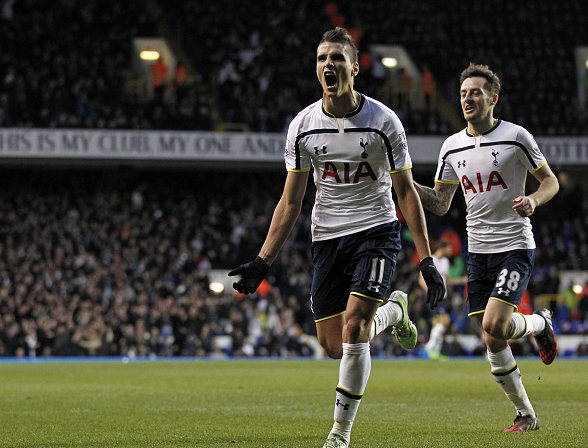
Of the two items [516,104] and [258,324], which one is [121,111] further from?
[516,104]

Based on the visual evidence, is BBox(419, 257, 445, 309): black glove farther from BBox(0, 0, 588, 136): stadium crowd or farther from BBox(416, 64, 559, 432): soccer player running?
BBox(0, 0, 588, 136): stadium crowd

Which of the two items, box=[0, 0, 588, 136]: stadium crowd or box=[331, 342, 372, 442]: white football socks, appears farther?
box=[0, 0, 588, 136]: stadium crowd

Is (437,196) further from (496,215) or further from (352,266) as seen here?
(352,266)

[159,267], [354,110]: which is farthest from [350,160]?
[159,267]

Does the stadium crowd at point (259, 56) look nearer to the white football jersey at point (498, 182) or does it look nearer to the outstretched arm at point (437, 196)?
the outstretched arm at point (437, 196)

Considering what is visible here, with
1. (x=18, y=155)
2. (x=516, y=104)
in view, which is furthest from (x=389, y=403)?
(x=516, y=104)

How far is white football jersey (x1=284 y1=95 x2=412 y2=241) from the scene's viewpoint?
667 centimetres

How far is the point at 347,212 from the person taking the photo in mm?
6828

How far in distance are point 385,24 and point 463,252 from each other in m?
9.04

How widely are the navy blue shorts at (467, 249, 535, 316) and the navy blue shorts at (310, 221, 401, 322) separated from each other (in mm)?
1418

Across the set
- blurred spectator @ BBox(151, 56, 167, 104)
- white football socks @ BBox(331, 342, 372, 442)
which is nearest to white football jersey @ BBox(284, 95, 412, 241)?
white football socks @ BBox(331, 342, 372, 442)

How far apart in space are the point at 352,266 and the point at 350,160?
2.23 feet

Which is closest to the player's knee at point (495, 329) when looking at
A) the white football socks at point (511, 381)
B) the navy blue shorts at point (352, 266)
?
the white football socks at point (511, 381)

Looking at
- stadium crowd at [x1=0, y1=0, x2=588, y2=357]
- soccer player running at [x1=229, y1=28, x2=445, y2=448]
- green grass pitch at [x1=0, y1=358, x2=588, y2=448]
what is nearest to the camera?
soccer player running at [x1=229, y1=28, x2=445, y2=448]
